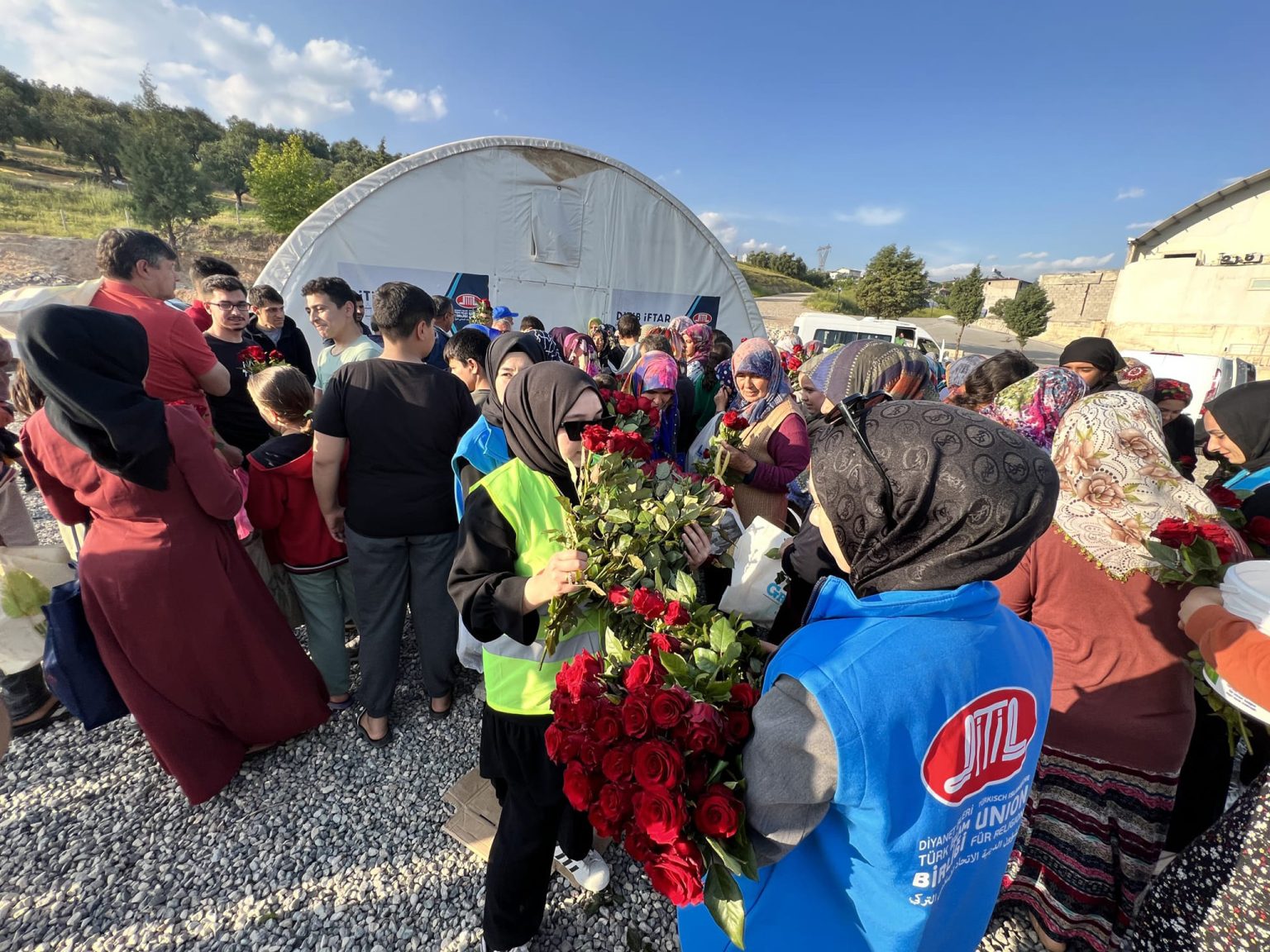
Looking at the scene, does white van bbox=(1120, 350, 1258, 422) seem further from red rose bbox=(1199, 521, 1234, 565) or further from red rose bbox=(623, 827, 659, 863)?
red rose bbox=(623, 827, 659, 863)

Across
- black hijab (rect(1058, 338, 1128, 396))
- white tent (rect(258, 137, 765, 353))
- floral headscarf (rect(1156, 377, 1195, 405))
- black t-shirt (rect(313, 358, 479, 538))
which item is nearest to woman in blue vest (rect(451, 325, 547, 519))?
black t-shirt (rect(313, 358, 479, 538))

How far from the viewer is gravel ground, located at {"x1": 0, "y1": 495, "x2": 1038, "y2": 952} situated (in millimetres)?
2242

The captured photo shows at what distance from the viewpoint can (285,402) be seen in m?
3.02

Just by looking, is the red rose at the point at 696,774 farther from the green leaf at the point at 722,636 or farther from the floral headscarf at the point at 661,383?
the floral headscarf at the point at 661,383

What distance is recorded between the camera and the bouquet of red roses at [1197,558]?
165cm

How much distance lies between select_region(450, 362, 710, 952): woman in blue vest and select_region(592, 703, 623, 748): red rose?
2.07ft

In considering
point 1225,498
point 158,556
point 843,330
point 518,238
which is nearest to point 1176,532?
point 1225,498

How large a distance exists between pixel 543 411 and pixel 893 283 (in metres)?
36.7

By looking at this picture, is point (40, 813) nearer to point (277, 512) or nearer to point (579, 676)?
point (277, 512)

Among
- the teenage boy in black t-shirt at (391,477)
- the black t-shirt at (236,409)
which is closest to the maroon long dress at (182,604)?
the teenage boy in black t-shirt at (391,477)

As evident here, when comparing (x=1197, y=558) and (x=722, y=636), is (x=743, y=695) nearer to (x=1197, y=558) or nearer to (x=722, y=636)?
(x=722, y=636)

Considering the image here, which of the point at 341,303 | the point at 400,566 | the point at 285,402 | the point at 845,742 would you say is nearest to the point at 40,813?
the point at 400,566

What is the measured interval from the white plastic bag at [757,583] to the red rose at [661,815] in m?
1.41

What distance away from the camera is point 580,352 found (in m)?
5.52
